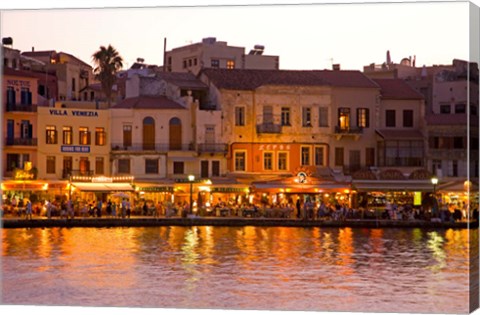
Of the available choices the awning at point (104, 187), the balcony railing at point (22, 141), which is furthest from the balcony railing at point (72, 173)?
the balcony railing at point (22, 141)

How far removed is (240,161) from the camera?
38.2m

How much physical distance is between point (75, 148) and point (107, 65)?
674 cm

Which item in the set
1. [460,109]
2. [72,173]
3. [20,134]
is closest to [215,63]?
[20,134]

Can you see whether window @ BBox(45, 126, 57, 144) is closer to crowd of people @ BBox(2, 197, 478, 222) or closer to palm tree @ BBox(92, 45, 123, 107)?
crowd of people @ BBox(2, 197, 478, 222)

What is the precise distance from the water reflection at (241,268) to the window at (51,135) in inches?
249

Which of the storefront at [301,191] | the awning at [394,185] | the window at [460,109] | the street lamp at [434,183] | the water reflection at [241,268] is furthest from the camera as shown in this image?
the awning at [394,185]

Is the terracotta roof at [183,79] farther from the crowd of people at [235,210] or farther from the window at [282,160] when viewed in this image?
the window at [282,160]

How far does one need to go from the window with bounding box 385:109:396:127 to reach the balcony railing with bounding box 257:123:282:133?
4408mm

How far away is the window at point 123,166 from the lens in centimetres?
4053

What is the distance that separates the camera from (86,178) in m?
38.9

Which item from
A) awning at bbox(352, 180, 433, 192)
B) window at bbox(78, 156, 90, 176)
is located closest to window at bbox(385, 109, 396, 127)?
awning at bbox(352, 180, 433, 192)

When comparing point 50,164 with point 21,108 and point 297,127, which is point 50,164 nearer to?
point 21,108

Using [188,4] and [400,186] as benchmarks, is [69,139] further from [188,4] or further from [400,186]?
[188,4]

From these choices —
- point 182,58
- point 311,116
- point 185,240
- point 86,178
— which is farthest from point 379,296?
point 182,58
